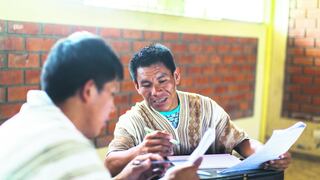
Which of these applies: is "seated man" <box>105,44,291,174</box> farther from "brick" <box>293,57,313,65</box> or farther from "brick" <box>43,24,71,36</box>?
"brick" <box>293,57,313,65</box>

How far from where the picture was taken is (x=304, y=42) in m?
3.72

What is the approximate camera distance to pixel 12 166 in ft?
2.92

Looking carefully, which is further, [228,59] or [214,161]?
[228,59]

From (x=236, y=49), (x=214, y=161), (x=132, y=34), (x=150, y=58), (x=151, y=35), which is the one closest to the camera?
(x=214, y=161)

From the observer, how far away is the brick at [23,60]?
2.00 metres

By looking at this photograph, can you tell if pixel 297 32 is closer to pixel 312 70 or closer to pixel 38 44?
pixel 312 70

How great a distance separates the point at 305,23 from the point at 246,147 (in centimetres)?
233

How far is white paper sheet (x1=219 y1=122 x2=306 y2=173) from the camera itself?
4.30ft

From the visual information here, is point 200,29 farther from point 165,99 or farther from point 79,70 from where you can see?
point 79,70

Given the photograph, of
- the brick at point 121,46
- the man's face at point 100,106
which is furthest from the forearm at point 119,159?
the brick at point 121,46

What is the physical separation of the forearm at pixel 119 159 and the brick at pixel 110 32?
108 centimetres

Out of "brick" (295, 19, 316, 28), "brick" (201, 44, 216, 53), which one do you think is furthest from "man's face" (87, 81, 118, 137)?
"brick" (295, 19, 316, 28)

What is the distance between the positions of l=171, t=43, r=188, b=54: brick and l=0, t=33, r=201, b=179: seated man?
1.93m

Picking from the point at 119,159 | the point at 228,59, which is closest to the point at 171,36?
the point at 228,59
